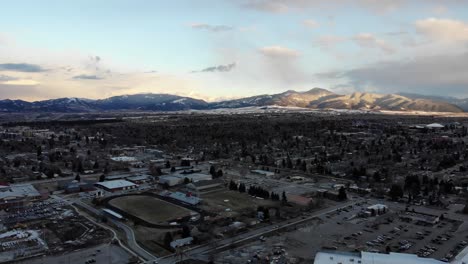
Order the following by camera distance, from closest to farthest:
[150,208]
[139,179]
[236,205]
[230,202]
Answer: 1. [150,208]
2. [236,205]
3. [230,202]
4. [139,179]

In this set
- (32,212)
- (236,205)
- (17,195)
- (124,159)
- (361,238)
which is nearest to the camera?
(361,238)

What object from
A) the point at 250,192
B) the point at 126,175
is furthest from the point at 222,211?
the point at 126,175

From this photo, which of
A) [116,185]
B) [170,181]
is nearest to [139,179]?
[116,185]

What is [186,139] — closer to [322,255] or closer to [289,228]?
[289,228]

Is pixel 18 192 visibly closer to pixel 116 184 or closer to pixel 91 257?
pixel 116 184

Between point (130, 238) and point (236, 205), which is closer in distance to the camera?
point (130, 238)

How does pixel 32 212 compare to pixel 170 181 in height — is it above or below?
below

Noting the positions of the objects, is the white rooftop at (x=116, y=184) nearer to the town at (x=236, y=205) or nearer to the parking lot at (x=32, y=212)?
the town at (x=236, y=205)

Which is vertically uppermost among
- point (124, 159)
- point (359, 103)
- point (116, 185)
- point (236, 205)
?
point (359, 103)
